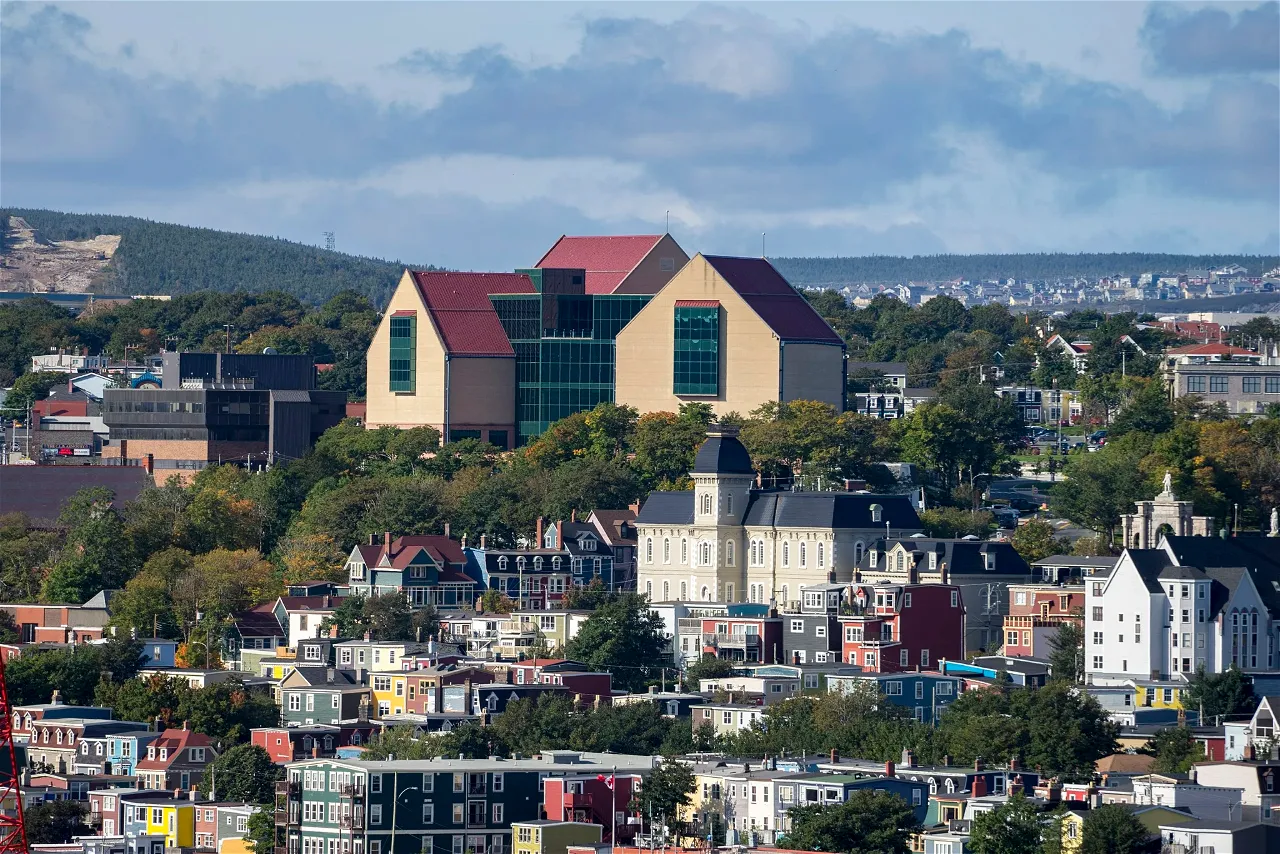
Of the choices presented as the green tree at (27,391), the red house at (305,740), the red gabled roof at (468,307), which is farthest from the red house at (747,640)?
the green tree at (27,391)

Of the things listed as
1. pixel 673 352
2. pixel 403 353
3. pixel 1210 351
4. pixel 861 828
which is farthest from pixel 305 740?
pixel 1210 351

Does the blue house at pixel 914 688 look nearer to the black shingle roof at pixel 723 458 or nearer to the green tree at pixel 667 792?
the green tree at pixel 667 792

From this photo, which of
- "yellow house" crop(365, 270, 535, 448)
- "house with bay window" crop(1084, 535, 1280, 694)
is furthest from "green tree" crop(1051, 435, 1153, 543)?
"yellow house" crop(365, 270, 535, 448)

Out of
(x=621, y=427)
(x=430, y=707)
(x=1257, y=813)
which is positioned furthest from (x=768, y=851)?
(x=621, y=427)

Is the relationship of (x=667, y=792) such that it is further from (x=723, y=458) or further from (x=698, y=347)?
(x=698, y=347)

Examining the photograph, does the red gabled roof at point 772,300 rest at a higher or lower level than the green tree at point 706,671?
higher

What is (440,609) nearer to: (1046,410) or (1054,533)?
(1054,533)

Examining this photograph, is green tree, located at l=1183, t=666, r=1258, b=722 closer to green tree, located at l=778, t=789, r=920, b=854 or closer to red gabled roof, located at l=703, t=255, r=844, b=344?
green tree, located at l=778, t=789, r=920, b=854
